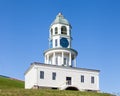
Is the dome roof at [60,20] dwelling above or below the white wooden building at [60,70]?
above

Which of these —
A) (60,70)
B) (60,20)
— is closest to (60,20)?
(60,20)

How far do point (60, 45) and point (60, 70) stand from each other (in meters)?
5.92

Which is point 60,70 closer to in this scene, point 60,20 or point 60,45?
point 60,45

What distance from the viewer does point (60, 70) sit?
215ft

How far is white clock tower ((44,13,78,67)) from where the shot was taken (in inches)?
2702

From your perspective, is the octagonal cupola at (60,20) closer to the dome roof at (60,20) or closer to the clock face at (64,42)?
the dome roof at (60,20)

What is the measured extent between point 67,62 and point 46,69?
244 inches

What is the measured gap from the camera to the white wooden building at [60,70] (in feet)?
210

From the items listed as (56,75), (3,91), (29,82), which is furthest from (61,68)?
(3,91)

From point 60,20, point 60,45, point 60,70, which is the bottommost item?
point 60,70

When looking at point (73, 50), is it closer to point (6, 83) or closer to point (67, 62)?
point (67, 62)

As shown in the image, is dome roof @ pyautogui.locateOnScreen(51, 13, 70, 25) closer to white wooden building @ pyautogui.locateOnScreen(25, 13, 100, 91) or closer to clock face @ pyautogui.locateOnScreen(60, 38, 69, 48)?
white wooden building @ pyautogui.locateOnScreen(25, 13, 100, 91)

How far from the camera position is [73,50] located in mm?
69500

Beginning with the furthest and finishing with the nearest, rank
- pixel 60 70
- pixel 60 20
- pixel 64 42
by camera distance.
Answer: pixel 60 20
pixel 64 42
pixel 60 70
